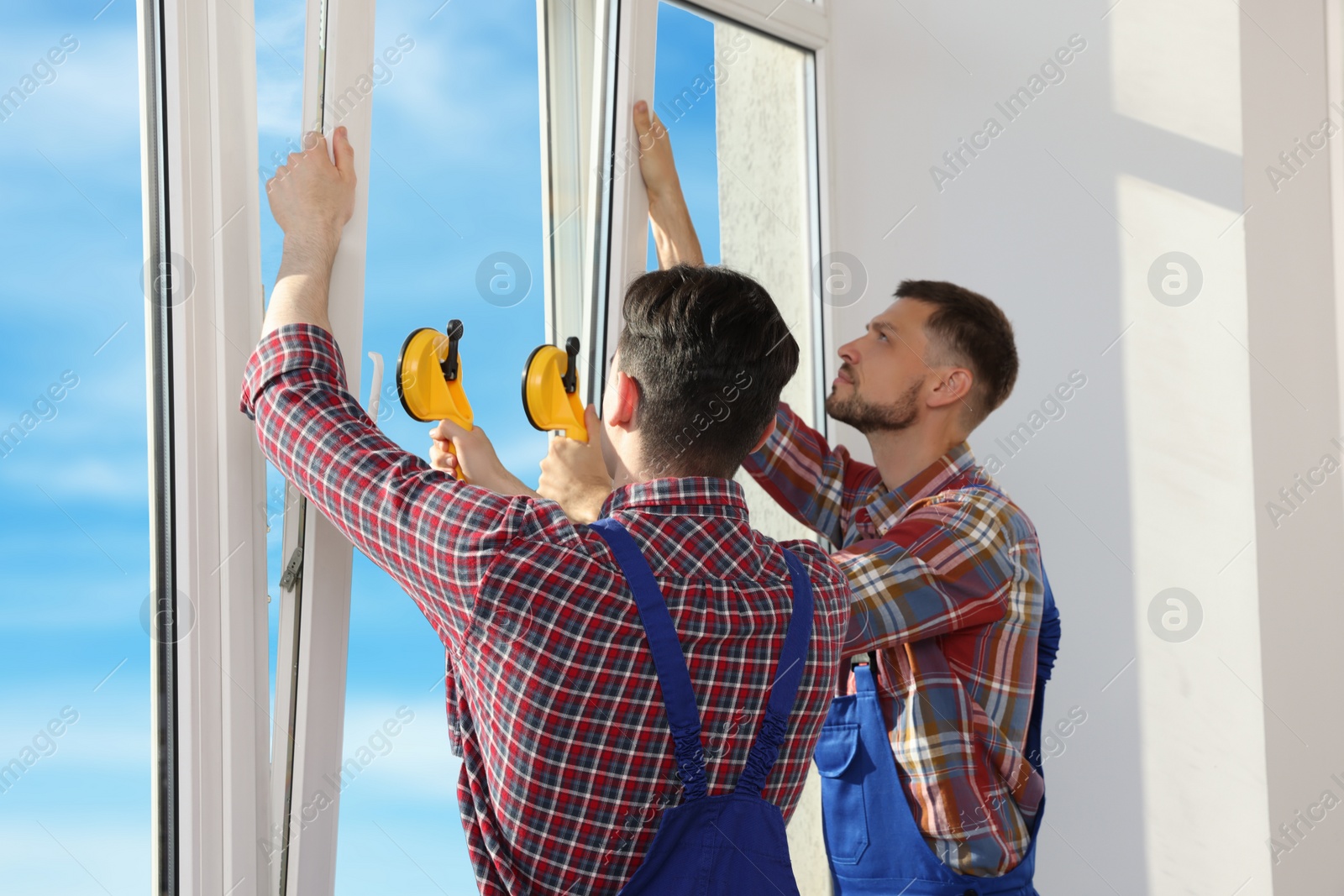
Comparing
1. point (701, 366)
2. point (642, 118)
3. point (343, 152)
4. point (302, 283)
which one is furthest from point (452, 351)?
point (642, 118)

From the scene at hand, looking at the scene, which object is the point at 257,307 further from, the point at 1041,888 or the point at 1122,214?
the point at 1041,888

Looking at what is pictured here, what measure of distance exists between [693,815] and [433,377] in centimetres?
70

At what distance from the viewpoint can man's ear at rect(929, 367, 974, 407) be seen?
211cm

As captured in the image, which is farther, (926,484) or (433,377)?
(926,484)

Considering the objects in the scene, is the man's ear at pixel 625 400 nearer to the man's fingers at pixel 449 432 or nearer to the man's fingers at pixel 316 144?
the man's fingers at pixel 449 432

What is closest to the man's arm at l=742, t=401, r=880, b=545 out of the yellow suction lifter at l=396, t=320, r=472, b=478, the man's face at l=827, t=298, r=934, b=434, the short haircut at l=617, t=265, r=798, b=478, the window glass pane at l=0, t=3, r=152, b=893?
the man's face at l=827, t=298, r=934, b=434

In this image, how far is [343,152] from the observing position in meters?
1.68

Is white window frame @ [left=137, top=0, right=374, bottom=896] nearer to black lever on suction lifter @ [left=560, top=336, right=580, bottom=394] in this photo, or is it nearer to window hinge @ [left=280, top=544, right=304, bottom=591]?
window hinge @ [left=280, top=544, right=304, bottom=591]

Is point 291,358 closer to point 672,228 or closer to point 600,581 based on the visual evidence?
point 600,581

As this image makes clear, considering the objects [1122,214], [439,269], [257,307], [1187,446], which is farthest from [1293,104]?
[257,307]

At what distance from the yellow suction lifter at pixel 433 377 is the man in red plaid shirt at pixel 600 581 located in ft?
0.47

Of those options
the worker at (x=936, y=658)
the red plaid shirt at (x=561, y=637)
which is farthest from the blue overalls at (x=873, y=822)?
the red plaid shirt at (x=561, y=637)

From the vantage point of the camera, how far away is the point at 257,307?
1652mm

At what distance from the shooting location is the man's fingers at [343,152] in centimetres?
168
